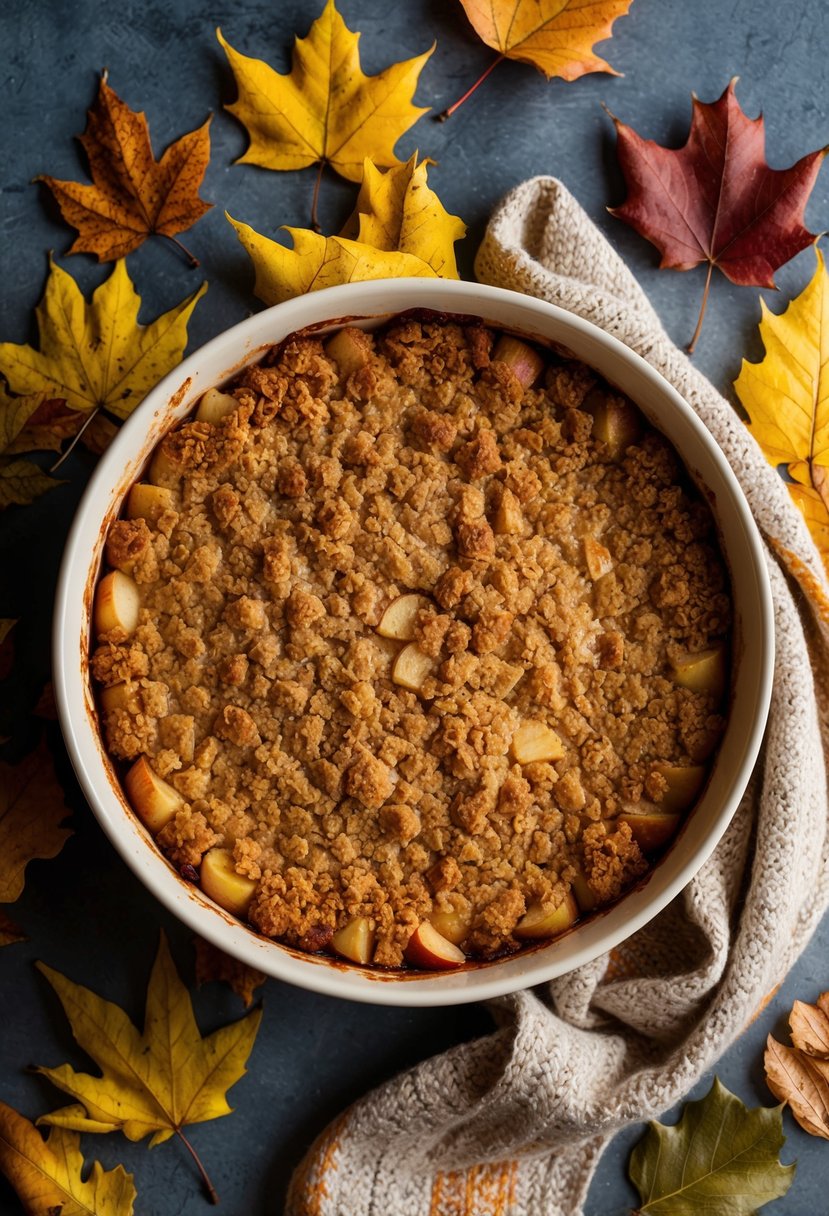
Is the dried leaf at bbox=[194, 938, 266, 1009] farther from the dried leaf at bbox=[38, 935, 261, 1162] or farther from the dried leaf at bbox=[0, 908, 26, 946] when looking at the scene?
the dried leaf at bbox=[0, 908, 26, 946]

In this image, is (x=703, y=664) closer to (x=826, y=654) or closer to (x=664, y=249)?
(x=826, y=654)

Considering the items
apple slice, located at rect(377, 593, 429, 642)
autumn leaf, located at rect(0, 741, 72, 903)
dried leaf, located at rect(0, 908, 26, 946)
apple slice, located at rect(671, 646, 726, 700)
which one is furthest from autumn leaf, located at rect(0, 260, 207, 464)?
apple slice, located at rect(671, 646, 726, 700)

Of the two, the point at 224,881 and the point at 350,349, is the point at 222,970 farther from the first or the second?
the point at 350,349

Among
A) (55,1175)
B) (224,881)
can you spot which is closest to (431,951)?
(224,881)

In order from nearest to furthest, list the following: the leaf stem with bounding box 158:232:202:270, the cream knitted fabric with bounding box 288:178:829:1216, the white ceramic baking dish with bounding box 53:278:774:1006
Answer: the white ceramic baking dish with bounding box 53:278:774:1006 → the cream knitted fabric with bounding box 288:178:829:1216 → the leaf stem with bounding box 158:232:202:270

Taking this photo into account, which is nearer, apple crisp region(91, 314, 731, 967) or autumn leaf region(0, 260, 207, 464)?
apple crisp region(91, 314, 731, 967)

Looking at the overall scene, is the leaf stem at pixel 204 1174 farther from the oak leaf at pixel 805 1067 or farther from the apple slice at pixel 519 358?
the apple slice at pixel 519 358

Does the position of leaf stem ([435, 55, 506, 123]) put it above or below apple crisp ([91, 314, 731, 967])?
above
